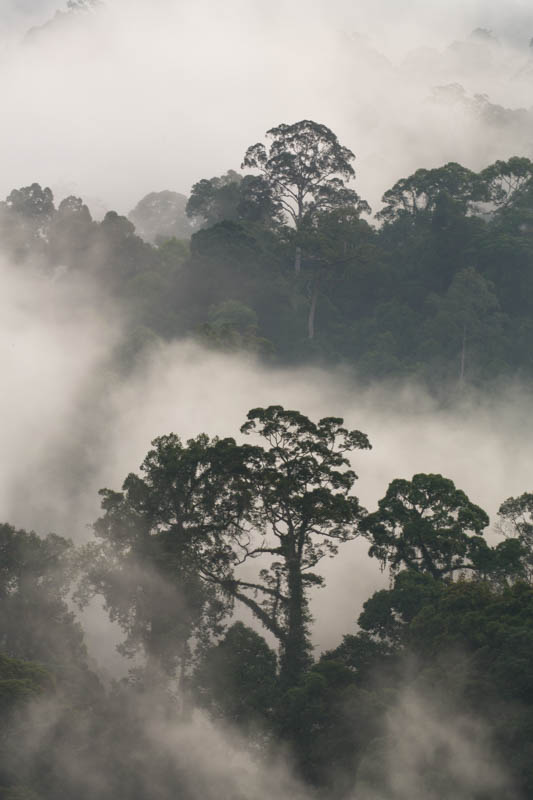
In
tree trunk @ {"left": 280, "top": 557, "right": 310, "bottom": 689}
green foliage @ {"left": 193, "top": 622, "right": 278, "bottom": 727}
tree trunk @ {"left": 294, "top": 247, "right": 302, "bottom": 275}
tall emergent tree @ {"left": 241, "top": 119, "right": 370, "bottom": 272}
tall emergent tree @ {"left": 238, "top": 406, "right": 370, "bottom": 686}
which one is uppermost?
tall emergent tree @ {"left": 241, "top": 119, "right": 370, "bottom": 272}

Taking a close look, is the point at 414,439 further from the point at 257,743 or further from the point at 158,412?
the point at 257,743

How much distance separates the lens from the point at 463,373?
82.2 meters

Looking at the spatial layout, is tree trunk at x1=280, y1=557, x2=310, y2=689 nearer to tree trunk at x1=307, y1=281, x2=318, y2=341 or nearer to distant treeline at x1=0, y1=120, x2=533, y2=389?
distant treeline at x1=0, y1=120, x2=533, y2=389

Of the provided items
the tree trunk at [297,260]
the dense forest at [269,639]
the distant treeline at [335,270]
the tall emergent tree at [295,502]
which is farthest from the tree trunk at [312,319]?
the tall emergent tree at [295,502]

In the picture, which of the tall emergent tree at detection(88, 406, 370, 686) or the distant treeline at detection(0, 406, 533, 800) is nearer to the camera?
the distant treeline at detection(0, 406, 533, 800)

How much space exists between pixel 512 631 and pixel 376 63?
531 ft

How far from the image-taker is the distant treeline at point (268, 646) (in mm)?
37188

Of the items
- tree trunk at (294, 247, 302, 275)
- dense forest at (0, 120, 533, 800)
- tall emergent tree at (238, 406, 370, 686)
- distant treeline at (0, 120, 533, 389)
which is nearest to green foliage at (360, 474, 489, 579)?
dense forest at (0, 120, 533, 800)

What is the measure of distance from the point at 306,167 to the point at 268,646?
60.2m

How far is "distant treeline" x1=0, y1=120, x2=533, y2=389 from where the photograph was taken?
8412 cm

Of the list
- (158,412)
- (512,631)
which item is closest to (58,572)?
(512,631)

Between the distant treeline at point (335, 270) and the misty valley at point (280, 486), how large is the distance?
254mm

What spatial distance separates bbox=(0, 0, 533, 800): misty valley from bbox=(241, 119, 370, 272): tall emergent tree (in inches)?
10.4

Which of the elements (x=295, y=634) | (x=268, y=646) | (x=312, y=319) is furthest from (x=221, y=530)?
(x=312, y=319)
